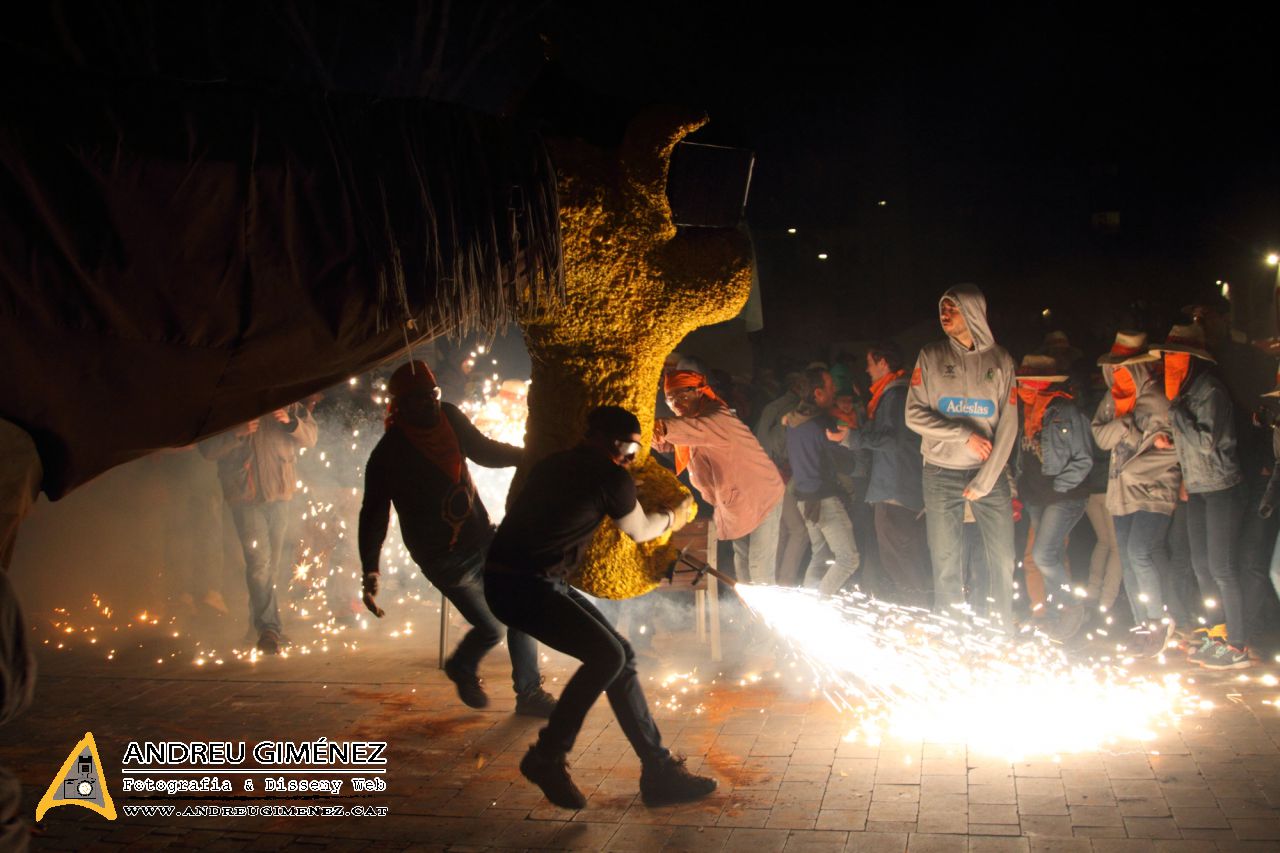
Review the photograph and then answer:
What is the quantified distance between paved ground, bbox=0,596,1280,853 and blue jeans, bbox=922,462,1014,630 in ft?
5.05

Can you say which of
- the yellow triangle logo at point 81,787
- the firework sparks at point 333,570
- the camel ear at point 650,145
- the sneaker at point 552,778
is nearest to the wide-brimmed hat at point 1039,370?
the firework sparks at point 333,570

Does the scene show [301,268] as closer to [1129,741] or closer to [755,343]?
[1129,741]

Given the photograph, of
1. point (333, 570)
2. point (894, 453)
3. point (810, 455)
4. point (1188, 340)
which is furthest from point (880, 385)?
point (333, 570)

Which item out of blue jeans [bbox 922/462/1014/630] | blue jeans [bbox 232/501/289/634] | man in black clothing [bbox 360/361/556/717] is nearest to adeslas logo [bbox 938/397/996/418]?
blue jeans [bbox 922/462/1014/630]

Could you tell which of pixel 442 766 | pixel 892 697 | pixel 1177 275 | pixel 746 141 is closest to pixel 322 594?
pixel 442 766

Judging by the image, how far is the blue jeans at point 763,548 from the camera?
28.8ft

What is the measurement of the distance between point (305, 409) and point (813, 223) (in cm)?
709

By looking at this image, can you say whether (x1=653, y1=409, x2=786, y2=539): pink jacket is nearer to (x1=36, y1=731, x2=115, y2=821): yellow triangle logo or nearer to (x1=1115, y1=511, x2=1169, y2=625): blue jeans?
(x1=1115, y1=511, x2=1169, y2=625): blue jeans

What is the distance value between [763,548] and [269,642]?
4496 mm

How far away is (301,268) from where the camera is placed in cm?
286

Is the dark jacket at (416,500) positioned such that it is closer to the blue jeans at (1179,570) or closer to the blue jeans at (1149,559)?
the blue jeans at (1149,559)

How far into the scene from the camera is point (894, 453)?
8.57m

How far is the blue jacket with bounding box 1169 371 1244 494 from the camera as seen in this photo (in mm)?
7316

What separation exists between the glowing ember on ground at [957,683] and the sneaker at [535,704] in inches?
59.0
